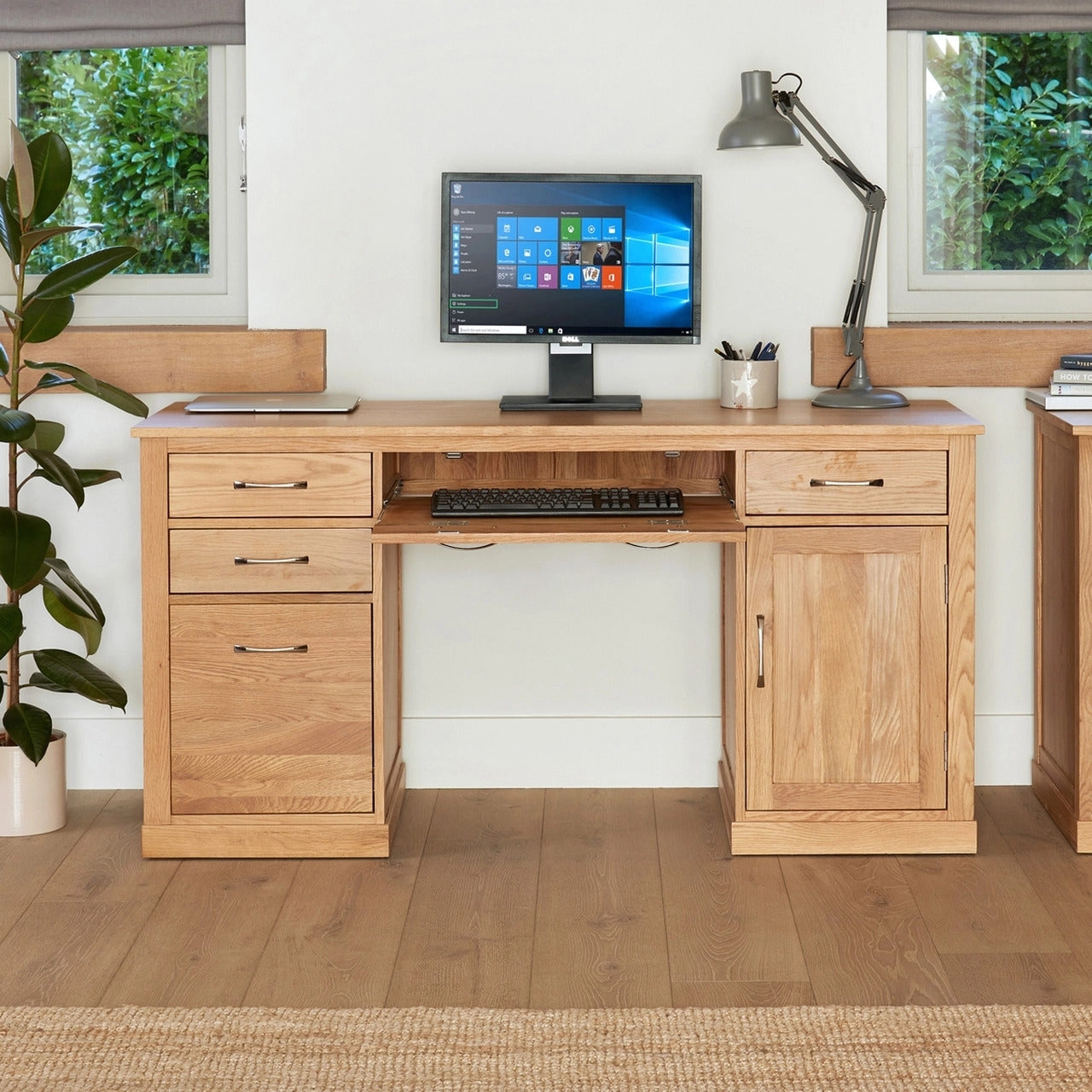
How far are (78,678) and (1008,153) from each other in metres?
2.39

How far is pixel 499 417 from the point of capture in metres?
2.83

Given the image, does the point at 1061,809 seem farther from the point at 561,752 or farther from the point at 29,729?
the point at 29,729

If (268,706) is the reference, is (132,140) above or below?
above

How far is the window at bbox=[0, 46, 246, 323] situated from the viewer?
3.25 m

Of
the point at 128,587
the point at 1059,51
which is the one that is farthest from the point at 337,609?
the point at 1059,51

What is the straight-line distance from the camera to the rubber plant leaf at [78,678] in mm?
2854

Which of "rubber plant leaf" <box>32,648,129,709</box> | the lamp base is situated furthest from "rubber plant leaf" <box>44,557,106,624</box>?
the lamp base

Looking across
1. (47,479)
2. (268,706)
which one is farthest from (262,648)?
(47,479)

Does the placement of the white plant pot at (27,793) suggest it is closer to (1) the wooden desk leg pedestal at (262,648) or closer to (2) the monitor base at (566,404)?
(1) the wooden desk leg pedestal at (262,648)

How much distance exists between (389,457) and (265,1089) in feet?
4.44

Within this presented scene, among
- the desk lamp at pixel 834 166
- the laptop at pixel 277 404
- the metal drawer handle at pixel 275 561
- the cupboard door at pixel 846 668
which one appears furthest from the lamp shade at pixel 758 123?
the metal drawer handle at pixel 275 561

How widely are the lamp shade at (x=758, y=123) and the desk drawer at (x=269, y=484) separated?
3.32 feet

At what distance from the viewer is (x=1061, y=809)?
292 cm

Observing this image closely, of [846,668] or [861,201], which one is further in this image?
[861,201]
